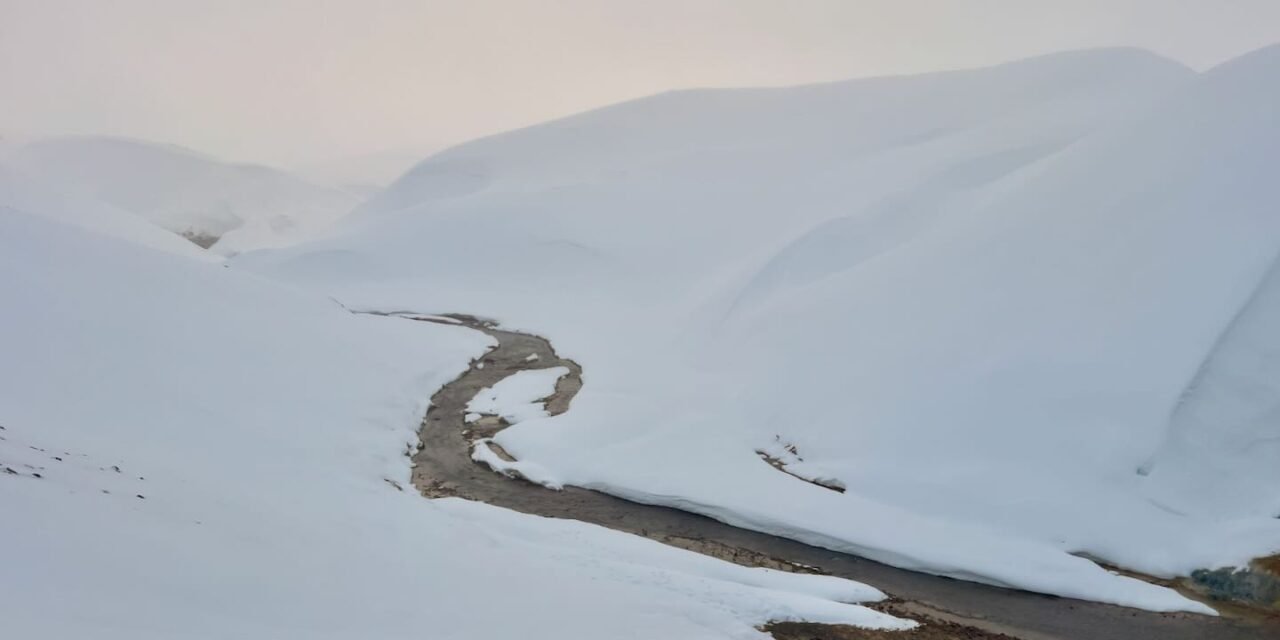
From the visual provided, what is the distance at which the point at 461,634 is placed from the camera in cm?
897

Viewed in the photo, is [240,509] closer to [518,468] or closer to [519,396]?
[518,468]

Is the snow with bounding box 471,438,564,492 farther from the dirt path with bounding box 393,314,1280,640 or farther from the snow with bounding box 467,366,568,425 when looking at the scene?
the snow with bounding box 467,366,568,425

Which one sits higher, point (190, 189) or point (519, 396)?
point (190, 189)

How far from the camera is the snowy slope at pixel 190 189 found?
261 feet

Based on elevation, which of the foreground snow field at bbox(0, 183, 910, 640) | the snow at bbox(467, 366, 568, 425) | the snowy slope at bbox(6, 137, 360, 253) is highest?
the snowy slope at bbox(6, 137, 360, 253)

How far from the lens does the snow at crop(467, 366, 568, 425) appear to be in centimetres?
2228

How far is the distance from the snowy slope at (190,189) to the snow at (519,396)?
5561cm

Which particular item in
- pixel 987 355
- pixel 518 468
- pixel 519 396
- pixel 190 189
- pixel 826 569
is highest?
pixel 190 189

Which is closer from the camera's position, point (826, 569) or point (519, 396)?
point (826, 569)

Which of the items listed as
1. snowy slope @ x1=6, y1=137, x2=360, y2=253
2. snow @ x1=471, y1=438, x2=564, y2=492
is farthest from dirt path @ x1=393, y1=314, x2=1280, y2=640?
snowy slope @ x1=6, y1=137, x2=360, y2=253

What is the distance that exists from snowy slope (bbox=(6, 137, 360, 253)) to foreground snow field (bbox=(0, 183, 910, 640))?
55.6m

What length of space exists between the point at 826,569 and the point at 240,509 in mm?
9523

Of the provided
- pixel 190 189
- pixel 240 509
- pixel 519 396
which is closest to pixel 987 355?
pixel 519 396

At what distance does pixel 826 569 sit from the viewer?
14.5 meters
